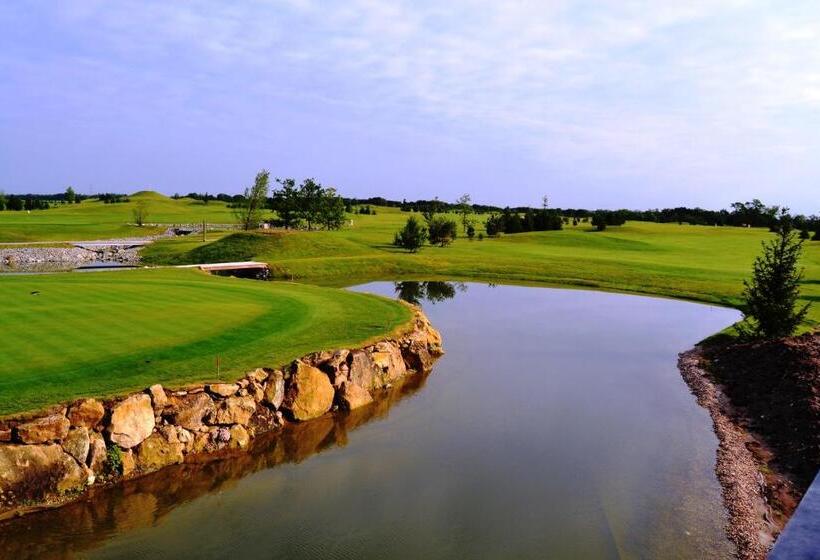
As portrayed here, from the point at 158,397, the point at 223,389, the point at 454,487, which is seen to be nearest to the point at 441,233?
the point at 223,389

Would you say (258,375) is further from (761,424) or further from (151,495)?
(761,424)

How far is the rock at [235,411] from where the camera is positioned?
14.8 metres

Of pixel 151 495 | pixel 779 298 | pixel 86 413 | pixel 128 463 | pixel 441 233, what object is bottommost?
pixel 151 495

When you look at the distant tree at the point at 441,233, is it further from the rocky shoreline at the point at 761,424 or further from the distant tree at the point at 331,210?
the rocky shoreline at the point at 761,424

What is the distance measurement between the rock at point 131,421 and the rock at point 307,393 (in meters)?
3.72

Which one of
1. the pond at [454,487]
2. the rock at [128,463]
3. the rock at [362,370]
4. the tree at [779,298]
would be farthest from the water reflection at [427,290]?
the rock at [128,463]

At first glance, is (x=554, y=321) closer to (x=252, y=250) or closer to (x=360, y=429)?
(x=360, y=429)

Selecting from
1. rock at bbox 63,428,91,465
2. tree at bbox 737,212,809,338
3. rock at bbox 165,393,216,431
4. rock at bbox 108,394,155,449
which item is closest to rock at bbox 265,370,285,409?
rock at bbox 165,393,216,431

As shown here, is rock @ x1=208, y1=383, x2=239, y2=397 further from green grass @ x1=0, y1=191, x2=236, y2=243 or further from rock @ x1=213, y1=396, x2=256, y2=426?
green grass @ x1=0, y1=191, x2=236, y2=243

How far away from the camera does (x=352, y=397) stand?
58.2ft

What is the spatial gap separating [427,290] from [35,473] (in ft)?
104

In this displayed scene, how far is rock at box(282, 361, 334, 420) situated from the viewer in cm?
1641

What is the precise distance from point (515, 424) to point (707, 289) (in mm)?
29489

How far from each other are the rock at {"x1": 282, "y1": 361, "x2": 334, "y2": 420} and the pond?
455mm
